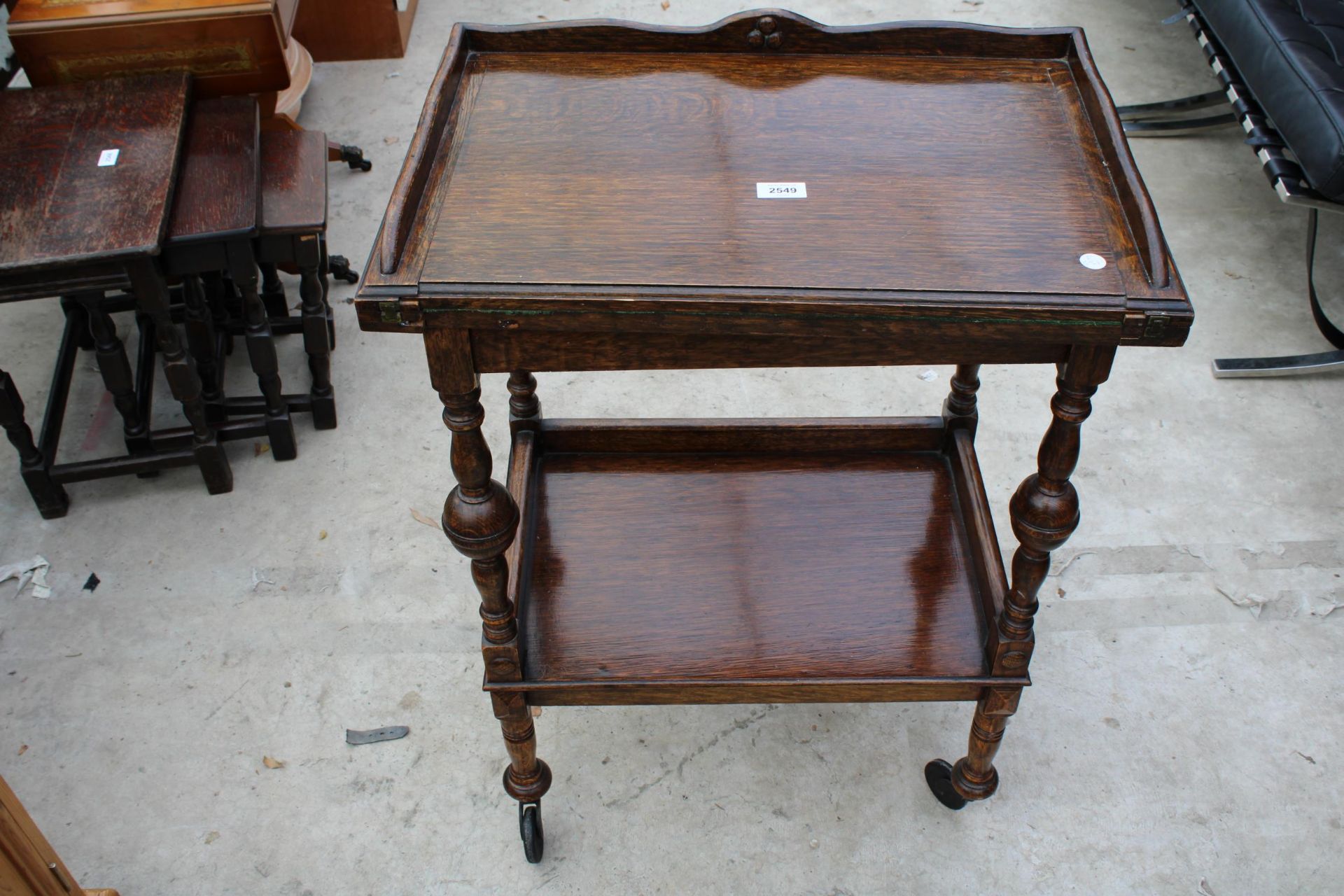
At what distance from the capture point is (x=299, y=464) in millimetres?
2541

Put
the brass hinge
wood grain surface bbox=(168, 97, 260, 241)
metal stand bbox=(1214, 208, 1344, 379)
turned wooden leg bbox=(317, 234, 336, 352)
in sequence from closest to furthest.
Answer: the brass hinge
wood grain surface bbox=(168, 97, 260, 241)
turned wooden leg bbox=(317, 234, 336, 352)
metal stand bbox=(1214, 208, 1344, 379)

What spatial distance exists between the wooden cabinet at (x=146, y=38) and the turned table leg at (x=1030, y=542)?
1.97 m

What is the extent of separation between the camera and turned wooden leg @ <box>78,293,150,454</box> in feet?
7.26

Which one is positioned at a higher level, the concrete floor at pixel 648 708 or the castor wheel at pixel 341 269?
the castor wheel at pixel 341 269

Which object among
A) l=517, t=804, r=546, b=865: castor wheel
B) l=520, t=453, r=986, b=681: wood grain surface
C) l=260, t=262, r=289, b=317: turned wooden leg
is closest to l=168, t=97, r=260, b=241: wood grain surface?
l=260, t=262, r=289, b=317: turned wooden leg

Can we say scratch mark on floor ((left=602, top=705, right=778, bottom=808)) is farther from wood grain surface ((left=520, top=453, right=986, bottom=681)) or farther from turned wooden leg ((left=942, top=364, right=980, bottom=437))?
turned wooden leg ((left=942, top=364, right=980, bottom=437))

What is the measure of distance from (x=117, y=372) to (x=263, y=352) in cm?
29

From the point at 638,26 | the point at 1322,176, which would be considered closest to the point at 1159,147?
the point at 1322,176

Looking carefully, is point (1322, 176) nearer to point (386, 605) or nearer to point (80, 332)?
point (386, 605)

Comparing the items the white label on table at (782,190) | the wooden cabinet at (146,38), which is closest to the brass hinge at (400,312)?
the white label on table at (782,190)

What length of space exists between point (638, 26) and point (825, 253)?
1.87 feet

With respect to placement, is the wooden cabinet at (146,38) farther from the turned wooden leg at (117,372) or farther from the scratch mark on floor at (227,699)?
the scratch mark on floor at (227,699)

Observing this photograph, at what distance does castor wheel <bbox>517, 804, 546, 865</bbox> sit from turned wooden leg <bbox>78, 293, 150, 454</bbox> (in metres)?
1.24

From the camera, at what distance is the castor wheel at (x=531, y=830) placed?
1812 mm
